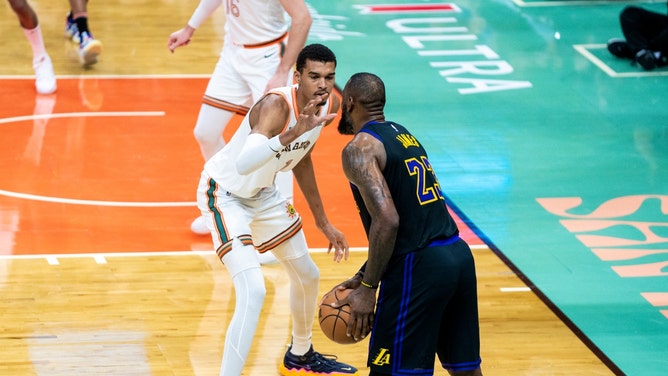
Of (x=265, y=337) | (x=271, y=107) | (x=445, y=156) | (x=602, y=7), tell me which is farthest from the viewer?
(x=602, y=7)

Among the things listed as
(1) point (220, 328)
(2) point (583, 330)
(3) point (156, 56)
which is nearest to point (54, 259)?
(1) point (220, 328)

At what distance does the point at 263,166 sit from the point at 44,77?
19.2 feet

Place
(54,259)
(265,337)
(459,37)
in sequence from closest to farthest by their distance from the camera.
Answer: (265,337)
(54,259)
(459,37)

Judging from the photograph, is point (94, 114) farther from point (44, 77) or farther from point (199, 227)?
point (199, 227)

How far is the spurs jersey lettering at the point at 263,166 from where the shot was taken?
5605 millimetres

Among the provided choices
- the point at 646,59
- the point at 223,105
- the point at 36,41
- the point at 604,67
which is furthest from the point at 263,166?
the point at 646,59

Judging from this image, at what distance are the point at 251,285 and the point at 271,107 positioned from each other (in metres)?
0.90

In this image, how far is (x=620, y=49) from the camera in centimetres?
1238

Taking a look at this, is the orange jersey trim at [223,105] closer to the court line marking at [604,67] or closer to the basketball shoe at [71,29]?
the basketball shoe at [71,29]

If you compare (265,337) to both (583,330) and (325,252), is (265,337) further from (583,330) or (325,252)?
(583,330)

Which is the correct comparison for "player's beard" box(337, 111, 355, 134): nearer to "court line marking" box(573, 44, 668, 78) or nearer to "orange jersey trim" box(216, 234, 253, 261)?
"orange jersey trim" box(216, 234, 253, 261)

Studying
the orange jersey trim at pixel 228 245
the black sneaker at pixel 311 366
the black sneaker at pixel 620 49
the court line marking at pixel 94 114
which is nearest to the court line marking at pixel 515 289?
the black sneaker at pixel 311 366

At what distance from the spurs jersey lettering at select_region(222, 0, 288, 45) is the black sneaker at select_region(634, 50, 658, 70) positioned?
227 inches

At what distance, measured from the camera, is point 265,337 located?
6.55m
